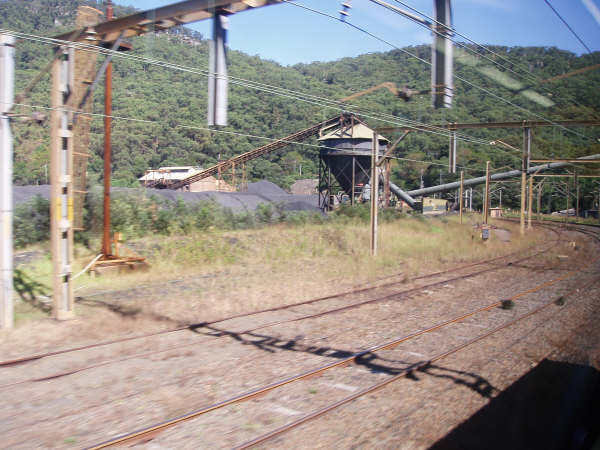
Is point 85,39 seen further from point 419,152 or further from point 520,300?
point 419,152

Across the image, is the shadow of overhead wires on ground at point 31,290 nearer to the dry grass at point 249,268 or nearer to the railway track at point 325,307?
the dry grass at point 249,268

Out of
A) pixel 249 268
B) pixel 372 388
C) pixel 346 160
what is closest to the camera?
pixel 372 388

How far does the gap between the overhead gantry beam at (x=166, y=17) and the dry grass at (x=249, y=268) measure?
5.30m

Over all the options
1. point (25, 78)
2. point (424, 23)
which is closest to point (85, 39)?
point (424, 23)

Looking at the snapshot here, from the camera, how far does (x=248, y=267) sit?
53.3 feet

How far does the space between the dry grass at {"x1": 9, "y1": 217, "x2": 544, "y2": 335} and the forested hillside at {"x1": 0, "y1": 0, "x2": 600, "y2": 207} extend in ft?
13.0

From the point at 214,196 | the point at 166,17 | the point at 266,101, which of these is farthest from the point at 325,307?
the point at 266,101

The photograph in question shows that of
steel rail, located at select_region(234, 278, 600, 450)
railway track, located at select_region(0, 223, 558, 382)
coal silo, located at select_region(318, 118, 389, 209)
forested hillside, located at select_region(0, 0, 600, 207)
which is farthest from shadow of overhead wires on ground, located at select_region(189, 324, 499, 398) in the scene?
coal silo, located at select_region(318, 118, 389, 209)

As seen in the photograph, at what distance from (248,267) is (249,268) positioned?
21 cm

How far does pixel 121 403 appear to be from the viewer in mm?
5520

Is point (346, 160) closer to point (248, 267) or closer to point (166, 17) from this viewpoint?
point (248, 267)

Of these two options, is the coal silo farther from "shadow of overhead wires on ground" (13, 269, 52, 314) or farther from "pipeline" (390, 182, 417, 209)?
"shadow of overhead wires on ground" (13, 269, 52, 314)

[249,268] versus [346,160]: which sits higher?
[346,160]

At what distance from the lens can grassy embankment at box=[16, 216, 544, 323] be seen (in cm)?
1077
